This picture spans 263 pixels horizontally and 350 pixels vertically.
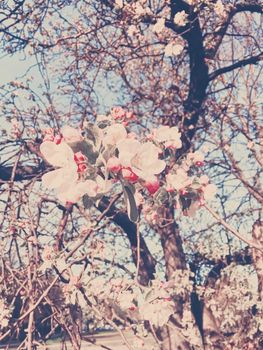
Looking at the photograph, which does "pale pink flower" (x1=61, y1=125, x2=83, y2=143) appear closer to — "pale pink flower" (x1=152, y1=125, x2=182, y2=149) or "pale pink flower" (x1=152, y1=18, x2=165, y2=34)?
"pale pink flower" (x1=152, y1=125, x2=182, y2=149)

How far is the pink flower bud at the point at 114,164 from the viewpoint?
1350 mm

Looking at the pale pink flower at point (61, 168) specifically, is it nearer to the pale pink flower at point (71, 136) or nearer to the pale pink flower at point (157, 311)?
the pale pink flower at point (71, 136)

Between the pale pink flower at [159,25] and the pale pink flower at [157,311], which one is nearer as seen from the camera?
the pale pink flower at [157,311]

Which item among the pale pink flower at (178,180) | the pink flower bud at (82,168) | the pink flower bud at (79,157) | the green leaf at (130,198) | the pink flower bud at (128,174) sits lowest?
the green leaf at (130,198)

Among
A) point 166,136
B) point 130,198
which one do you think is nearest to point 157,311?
point 166,136

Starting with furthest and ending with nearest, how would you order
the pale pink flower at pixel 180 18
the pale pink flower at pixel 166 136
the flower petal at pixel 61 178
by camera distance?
the pale pink flower at pixel 180 18 < the pale pink flower at pixel 166 136 < the flower petal at pixel 61 178

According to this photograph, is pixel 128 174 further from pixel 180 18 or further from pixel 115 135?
pixel 180 18

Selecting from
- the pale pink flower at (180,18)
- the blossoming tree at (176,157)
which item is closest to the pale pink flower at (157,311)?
the blossoming tree at (176,157)

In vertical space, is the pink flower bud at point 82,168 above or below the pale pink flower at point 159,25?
below

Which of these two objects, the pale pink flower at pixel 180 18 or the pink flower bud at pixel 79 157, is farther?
the pale pink flower at pixel 180 18

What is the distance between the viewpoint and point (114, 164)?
135 centimetres

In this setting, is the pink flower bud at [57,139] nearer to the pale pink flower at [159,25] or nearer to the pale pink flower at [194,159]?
the pale pink flower at [194,159]

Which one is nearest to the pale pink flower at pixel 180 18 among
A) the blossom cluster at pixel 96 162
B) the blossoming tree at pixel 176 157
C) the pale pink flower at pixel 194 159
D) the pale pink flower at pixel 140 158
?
the blossoming tree at pixel 176 157

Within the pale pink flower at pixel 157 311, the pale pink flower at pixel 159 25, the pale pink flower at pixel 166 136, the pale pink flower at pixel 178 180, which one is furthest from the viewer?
the pale pink flower at pixel 159 25
